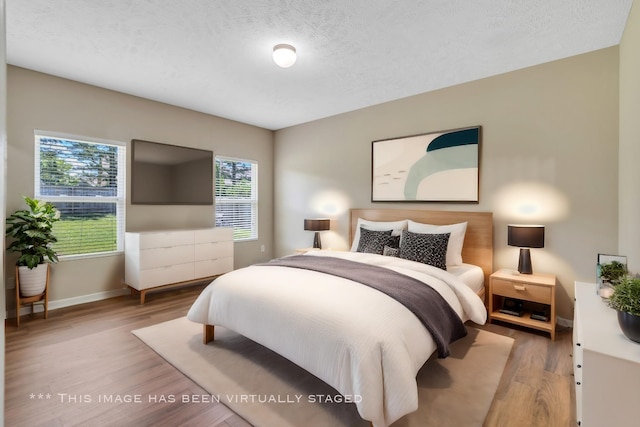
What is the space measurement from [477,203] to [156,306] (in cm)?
391

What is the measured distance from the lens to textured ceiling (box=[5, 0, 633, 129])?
217 centimetres

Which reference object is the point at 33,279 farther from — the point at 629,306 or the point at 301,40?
the point at 629,306

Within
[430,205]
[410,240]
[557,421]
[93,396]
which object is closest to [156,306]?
[93,396]

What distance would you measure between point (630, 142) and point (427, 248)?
5.63ft

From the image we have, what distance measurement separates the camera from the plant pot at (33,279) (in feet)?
9.76

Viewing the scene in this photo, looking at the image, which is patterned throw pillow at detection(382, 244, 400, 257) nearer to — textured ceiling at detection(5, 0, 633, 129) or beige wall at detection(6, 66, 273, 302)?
textured ceiling at detection(5, 0, 633, 129)

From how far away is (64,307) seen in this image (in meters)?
3.42

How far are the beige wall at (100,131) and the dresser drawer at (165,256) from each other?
0.54 m

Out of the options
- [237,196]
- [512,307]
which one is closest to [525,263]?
[512,307]

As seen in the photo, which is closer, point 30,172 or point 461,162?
point 30,172

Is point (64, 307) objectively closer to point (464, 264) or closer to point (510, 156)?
point (464, 264)

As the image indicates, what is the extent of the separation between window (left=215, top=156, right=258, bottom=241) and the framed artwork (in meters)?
2.27

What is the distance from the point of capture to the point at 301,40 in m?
2.58

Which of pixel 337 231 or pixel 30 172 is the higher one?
pixel 30 172
